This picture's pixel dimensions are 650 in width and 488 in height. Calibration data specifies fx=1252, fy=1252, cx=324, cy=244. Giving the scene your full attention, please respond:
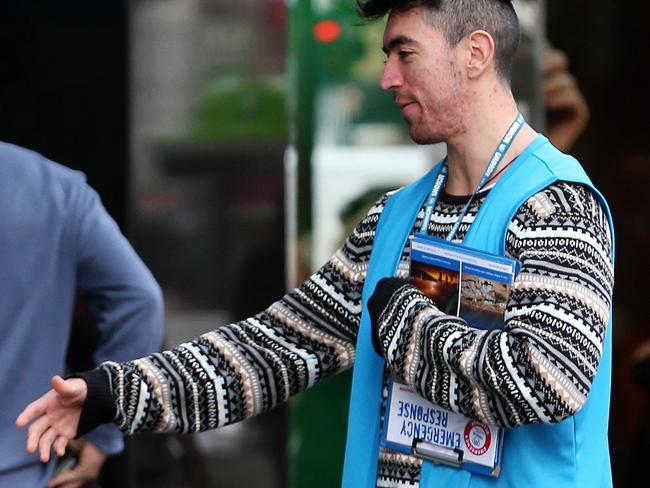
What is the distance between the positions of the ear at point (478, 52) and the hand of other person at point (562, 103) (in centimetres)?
268

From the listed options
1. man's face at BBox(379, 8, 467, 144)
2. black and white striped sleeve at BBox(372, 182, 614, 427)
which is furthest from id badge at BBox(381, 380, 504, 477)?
man's face at BBox(379, 8, 467, 144)

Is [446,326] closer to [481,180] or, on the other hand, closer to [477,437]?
[477,437]

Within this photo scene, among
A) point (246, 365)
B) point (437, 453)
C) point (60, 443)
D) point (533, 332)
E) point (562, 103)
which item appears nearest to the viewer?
point (533, 332)

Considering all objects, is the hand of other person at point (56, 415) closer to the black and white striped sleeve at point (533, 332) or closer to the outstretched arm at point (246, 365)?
the outstretched arm at point (246, 365)

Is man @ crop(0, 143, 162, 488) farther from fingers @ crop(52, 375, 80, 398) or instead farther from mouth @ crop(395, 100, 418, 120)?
mouth @ crop(395, 100, 418, 120)

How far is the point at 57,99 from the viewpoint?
522 cm

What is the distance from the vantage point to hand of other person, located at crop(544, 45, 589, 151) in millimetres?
5316

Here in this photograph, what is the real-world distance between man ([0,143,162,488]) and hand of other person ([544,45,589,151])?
7.61ft

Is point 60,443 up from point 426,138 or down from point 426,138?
down

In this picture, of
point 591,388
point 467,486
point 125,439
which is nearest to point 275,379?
point 467,486

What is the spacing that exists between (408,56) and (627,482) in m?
2.90

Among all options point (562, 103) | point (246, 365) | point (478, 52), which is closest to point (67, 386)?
point (246, 365)

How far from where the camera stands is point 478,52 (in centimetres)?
270

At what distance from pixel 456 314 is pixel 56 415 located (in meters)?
0.89
